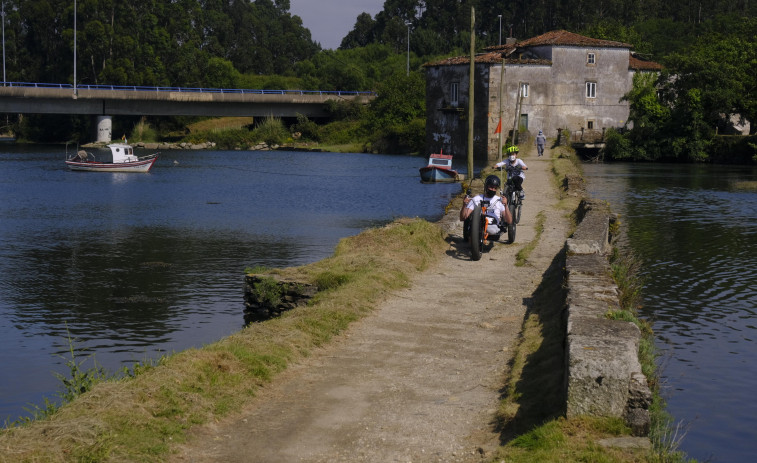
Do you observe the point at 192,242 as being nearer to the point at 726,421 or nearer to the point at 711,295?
the point at 711,295

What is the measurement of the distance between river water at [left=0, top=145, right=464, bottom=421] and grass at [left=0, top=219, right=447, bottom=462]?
→ 122 inches

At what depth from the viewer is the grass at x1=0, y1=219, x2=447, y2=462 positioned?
7.46 metres

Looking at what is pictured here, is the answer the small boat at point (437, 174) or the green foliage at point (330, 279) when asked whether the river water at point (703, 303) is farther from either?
the small boat at point (437, 174)

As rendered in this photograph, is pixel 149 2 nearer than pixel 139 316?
No

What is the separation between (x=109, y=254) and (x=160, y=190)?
76.9ft

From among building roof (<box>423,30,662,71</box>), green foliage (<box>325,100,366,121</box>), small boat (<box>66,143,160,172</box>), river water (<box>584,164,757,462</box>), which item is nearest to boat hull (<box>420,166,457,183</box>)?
river water (<box>584,164,757,462</box>)

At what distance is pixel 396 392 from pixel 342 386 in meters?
0.62

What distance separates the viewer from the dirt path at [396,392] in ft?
26.9

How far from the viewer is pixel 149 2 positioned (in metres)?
120

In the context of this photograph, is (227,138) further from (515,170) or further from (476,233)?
(476,233)

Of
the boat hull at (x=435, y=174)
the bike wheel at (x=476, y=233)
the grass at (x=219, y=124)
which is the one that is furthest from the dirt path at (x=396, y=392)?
the grass at (x=219, y=124)

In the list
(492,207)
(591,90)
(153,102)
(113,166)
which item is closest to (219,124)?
(153,102)

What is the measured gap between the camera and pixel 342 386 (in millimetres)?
9922

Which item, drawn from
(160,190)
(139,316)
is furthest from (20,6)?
(139,316)
